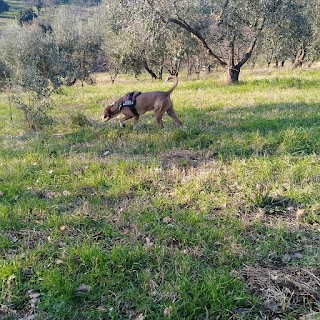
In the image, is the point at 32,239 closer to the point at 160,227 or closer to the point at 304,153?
the point at 160,227

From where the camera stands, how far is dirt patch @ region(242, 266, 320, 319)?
297cm

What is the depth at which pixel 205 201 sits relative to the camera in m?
4.76

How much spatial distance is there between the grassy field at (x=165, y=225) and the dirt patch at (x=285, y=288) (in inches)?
0.4

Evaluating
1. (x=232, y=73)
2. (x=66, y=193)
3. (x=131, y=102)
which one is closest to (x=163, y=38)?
(x=232, y=73)

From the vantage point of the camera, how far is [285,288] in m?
3.14

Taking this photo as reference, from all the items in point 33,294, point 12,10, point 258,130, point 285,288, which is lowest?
point 33,294

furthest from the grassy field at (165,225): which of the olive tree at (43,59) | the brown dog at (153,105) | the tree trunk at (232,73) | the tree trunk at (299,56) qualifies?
the tree trunk at (299,56)

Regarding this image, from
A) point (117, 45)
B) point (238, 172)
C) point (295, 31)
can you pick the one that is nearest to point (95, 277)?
point (238, 172)

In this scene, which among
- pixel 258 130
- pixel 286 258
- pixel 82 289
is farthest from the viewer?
pixel 258 130

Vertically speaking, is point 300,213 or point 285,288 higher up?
point 300,213

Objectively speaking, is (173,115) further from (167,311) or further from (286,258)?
(167,311)

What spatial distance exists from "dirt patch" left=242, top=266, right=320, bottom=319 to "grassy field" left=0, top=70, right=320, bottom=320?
1 cm

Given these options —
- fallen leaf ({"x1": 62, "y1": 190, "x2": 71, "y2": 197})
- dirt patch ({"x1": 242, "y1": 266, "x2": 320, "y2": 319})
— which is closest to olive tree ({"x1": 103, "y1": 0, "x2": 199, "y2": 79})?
fallen leaf ({"x1": 62, "y1": 190, "x2": 71, "y2": 197})

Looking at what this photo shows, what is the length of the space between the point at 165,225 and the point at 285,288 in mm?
1581
